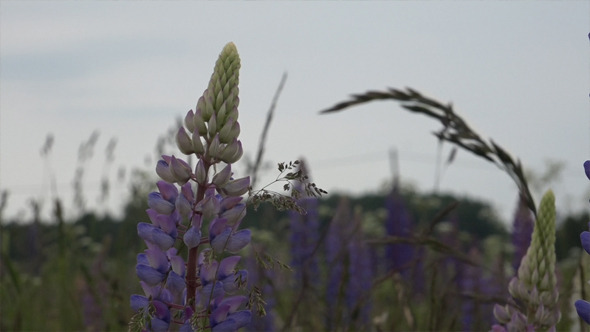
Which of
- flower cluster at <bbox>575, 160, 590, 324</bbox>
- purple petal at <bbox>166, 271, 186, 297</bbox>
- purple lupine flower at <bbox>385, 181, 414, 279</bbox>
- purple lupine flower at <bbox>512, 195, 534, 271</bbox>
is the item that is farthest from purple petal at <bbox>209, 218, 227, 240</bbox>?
purple lupine flower at <bbox>385, 181, 414, 279</bbox>

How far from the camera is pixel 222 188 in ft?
4.98

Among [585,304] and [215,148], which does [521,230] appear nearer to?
[585,304]

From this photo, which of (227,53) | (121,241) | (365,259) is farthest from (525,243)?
(227,53)

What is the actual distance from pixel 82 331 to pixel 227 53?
8.72 ft

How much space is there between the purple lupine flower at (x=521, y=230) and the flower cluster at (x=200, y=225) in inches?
196

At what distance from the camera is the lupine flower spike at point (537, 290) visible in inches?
73.3

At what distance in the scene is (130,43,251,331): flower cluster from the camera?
151 centimetres

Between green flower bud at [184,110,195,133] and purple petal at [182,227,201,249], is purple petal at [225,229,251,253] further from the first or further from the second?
green flower bud at [184,110,195,133]

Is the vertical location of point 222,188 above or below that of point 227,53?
below

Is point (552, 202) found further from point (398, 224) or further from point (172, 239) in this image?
point (398, 224)

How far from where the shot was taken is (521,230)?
6949 mm

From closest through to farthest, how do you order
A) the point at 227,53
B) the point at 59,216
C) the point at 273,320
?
the point at 227,53
the point at 59,216
the point at 273,320

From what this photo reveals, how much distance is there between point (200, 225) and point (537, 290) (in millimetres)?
858

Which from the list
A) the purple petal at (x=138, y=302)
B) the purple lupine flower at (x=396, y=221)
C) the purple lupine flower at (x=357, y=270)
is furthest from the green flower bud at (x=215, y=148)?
the purple lupine flower at (x=396, y=221)
